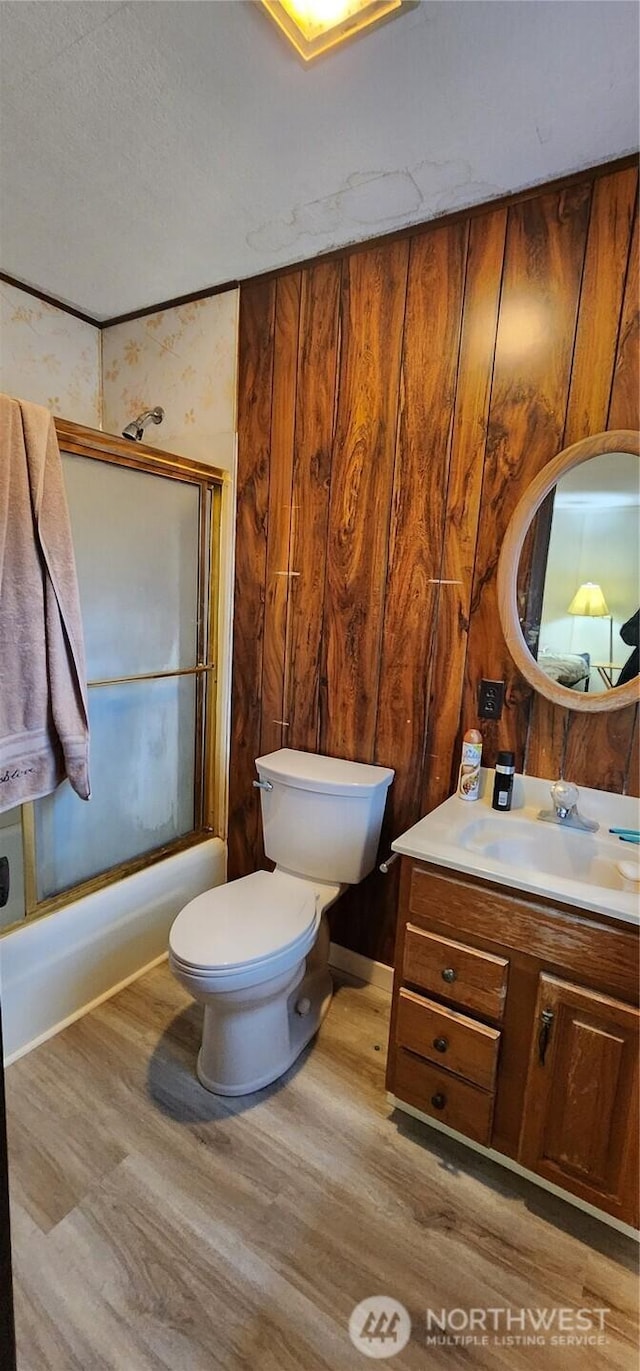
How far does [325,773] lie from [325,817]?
135 millimetres

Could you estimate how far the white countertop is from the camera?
4.01 ft

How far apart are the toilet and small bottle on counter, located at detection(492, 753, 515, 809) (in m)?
Answer: 0.34

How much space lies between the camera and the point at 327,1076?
5.23ft

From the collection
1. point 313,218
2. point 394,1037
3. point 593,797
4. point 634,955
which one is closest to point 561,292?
point 313,218

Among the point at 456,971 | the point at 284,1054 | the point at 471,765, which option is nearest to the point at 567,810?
the point at 471,765

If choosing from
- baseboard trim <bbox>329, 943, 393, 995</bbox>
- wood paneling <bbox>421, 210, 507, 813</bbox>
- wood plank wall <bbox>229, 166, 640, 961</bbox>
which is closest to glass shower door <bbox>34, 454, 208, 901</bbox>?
wood plank wall <bbox>229, 166, 640, 961</bbox>

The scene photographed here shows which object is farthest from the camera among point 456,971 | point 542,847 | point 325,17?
point 542,847

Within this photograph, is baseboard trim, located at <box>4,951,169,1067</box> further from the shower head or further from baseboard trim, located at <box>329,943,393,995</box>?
the shower head

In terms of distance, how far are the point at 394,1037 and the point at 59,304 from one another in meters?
2.69

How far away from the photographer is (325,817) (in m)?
1.73

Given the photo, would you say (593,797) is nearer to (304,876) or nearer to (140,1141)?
(304,876)

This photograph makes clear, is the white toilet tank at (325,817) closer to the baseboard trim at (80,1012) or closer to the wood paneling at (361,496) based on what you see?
the wood paneling at (361,496)

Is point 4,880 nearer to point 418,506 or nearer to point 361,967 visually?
point 418,506

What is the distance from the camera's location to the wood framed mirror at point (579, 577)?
141 cm
